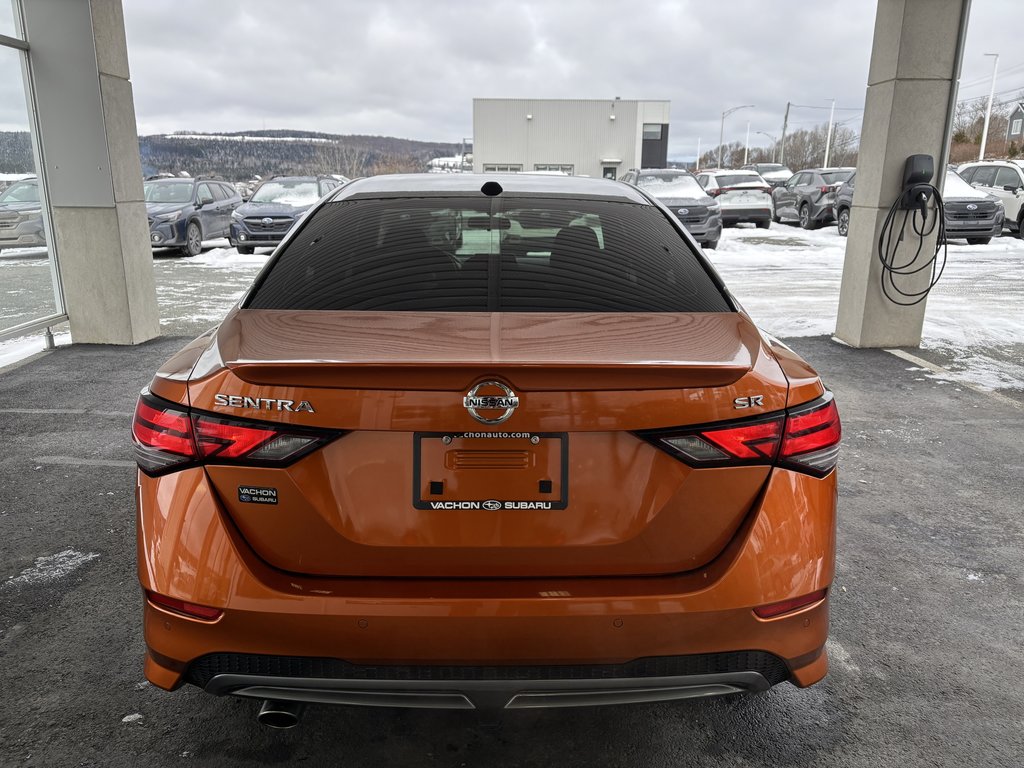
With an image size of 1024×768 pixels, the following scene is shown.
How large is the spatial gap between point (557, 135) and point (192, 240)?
143 feet

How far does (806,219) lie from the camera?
2361 cm

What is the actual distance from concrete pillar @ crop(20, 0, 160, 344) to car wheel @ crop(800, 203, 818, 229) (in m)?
19.4

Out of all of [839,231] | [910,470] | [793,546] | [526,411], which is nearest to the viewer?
[526,411]

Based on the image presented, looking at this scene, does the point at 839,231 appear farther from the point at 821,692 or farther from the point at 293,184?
the point at 821,692

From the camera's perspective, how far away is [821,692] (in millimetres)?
2762

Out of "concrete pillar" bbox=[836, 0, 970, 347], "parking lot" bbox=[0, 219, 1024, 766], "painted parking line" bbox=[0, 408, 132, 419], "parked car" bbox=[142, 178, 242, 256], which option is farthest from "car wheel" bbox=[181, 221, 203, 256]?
"concrete pillar" bbox=[836, 0, 970, 347]

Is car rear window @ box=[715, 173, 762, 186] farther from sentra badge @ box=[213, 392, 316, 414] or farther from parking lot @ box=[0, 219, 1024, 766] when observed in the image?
sentra badge @ box=[213, 392, 316, 414]

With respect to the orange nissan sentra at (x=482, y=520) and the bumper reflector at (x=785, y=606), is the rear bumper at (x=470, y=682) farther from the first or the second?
the bumper reflector at (x=785, y=606)

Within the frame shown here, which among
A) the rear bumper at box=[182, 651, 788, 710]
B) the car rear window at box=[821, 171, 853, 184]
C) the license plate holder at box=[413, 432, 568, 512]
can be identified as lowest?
the rear bumper at box=[182, 651, 788, 710]

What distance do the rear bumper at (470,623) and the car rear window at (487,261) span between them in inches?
27.8

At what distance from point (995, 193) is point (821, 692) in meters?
20.5

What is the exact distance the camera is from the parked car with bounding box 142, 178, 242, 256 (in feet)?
56.0

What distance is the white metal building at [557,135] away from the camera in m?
56.8

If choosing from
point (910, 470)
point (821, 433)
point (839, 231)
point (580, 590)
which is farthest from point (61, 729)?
point (839, 231)
